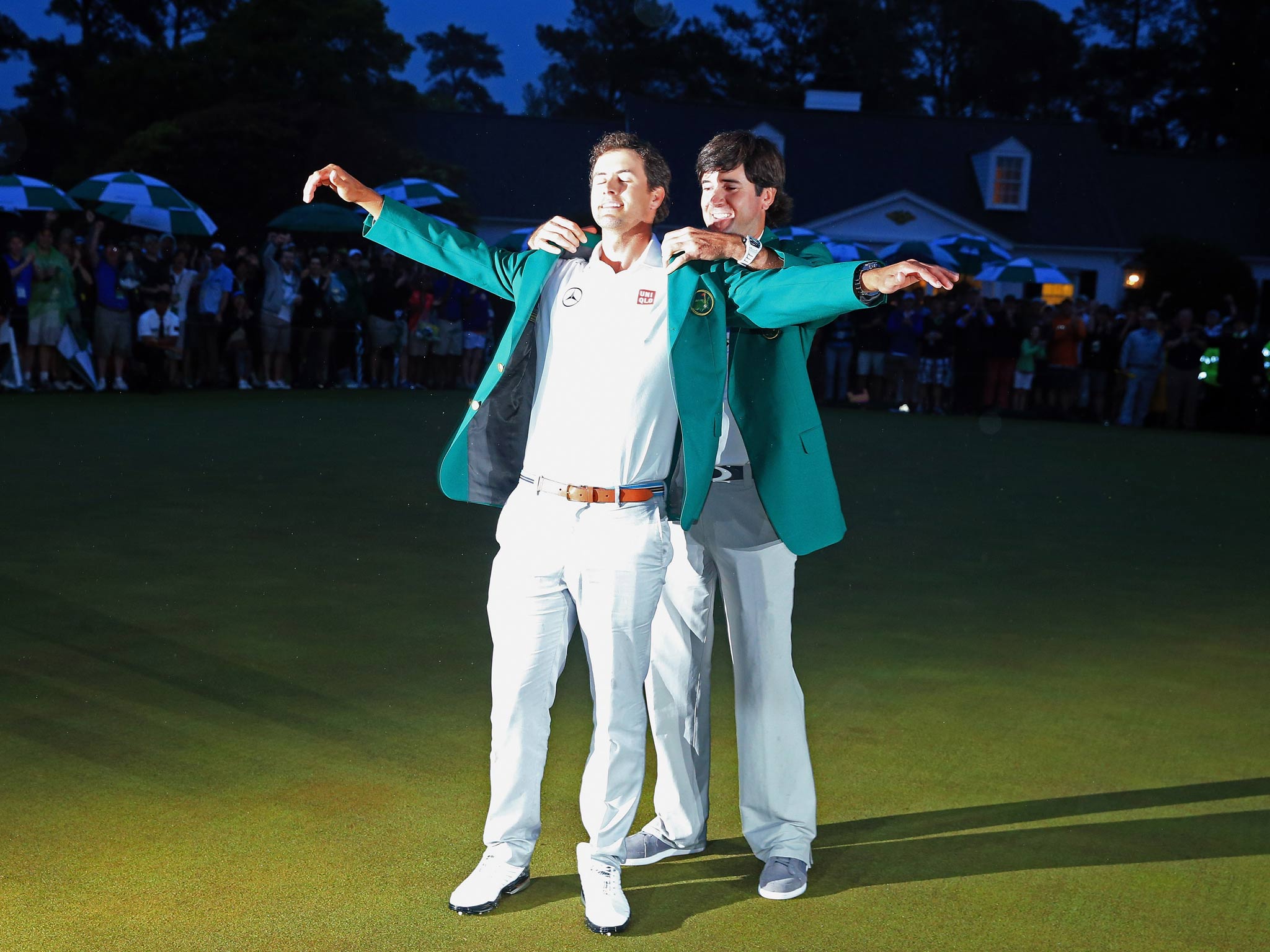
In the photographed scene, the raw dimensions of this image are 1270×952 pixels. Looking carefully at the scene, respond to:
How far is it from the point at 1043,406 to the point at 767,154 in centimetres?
1953

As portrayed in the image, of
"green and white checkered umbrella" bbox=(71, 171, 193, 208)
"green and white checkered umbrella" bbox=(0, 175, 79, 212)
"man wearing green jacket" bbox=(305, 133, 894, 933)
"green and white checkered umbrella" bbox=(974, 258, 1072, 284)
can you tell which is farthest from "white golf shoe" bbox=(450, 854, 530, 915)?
"green and white checkered umbrella" bbox=(974, 258, 1072, 284)

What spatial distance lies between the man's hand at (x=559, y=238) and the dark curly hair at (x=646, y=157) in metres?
0.16

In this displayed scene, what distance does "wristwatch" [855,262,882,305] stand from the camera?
3508mm

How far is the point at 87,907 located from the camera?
3.66 metres

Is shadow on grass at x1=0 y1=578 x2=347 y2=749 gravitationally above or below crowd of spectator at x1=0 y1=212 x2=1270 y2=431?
below

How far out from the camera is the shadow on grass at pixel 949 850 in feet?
12.9

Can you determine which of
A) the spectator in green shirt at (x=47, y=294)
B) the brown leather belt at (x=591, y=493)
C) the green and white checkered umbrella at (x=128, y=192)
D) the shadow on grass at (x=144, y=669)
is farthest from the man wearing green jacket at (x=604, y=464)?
the green and white checkered umbrella at (x=128, y=192)

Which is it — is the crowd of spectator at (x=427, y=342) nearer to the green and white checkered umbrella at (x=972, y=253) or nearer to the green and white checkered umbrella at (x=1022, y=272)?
the green and white checkered umbrella at (x=1022, y=272)

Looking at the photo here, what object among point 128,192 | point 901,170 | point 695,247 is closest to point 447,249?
point 695,247

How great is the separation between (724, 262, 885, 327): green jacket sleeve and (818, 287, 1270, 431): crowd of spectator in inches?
720

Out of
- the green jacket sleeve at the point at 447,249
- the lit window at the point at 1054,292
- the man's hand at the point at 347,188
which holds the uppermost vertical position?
the lit window at the point at 1054,292

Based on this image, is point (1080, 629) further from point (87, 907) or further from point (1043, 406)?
point (1043, 406)

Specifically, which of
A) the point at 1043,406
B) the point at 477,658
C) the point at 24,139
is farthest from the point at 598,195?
the point at 24,139

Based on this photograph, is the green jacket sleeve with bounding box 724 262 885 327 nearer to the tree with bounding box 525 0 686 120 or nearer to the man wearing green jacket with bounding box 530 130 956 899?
the man wearing green jacket with bounding box 530 130 956 899
